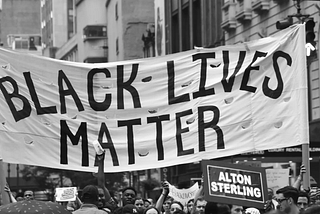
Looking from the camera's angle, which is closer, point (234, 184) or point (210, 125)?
point (234, 184)

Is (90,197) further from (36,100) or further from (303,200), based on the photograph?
(36,100)

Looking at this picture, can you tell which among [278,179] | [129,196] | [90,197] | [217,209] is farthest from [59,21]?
[217,209]

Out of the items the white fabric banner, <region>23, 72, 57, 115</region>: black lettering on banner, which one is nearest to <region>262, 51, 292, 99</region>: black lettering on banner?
the white fabric banner

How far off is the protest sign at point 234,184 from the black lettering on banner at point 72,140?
2.80 metres

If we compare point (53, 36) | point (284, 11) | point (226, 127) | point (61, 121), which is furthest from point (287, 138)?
point (53, 36)

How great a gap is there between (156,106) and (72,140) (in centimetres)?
119

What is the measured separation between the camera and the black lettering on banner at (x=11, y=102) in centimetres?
1309

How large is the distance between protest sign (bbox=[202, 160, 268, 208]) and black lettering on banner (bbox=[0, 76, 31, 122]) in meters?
3.33

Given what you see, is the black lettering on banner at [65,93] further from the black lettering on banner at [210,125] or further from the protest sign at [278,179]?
the protest sign at [278,179]

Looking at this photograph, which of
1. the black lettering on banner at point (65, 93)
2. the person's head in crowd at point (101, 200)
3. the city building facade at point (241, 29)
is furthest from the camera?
the city building facade at point (241, 29)

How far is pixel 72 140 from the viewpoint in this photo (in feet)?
43.5

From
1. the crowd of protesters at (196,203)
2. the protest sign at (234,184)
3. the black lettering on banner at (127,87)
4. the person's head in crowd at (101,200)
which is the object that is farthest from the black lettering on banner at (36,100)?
the protest sign at (234,184)

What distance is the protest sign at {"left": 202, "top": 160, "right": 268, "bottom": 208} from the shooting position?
1047 centimetres

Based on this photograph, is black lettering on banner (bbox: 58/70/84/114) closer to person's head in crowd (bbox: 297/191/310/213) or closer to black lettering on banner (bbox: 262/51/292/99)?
black lettering on banner (bbox: 262/51/292/99)
